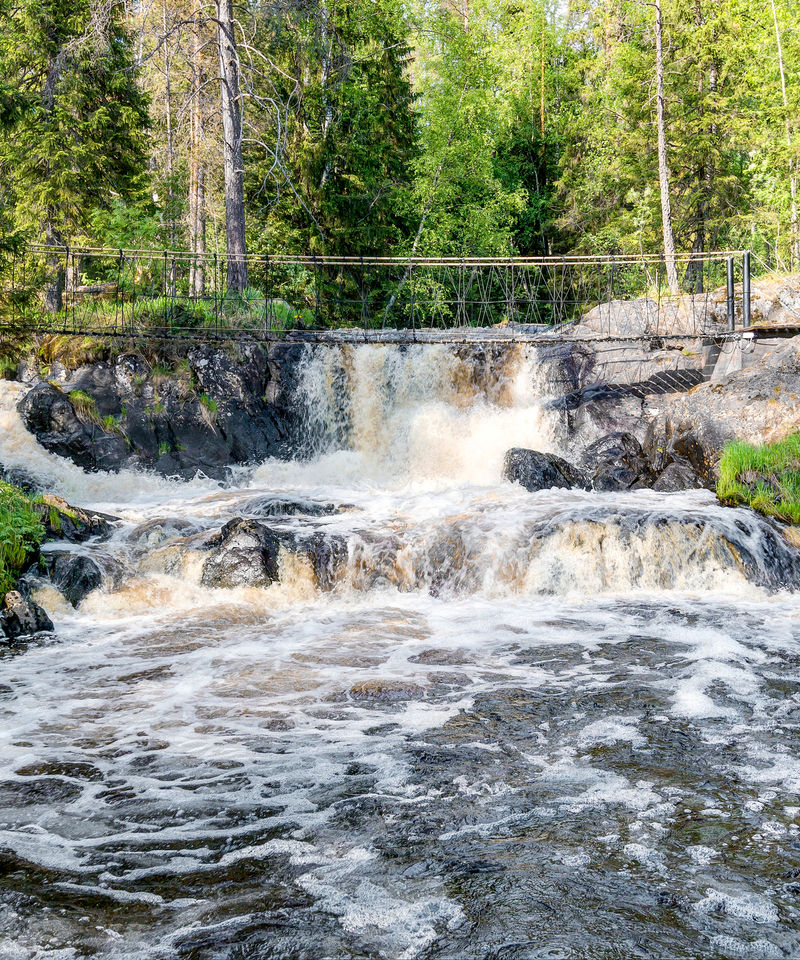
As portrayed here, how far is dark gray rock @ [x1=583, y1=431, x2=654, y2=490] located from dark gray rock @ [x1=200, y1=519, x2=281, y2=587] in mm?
6057

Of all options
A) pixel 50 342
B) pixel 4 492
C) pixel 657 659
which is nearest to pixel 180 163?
pixel 50 342

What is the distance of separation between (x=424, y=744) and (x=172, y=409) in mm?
11001

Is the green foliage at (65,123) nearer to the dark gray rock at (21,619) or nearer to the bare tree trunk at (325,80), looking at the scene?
the bare tree trunk at (325,80)

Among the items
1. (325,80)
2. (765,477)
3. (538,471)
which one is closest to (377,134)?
(325,80)

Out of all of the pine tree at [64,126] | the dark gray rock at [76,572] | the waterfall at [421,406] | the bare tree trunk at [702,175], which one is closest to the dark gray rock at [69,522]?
the dark gray rock at [76,572]

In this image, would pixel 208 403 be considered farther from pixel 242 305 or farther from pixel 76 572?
pixel 76 572

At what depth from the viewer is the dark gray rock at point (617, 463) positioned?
44.0ft

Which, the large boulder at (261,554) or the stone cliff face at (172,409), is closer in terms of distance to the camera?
the large boulder at (261,554)

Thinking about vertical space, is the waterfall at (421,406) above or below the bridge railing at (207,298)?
below

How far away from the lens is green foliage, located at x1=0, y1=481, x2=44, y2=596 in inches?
351

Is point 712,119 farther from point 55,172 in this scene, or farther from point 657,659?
point 657,659

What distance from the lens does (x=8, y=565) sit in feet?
29.8

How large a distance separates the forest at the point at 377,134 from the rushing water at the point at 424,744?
377 inches

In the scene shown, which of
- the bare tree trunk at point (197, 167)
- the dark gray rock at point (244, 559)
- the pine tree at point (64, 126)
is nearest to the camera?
the dark gray rock at point (244, 559)
